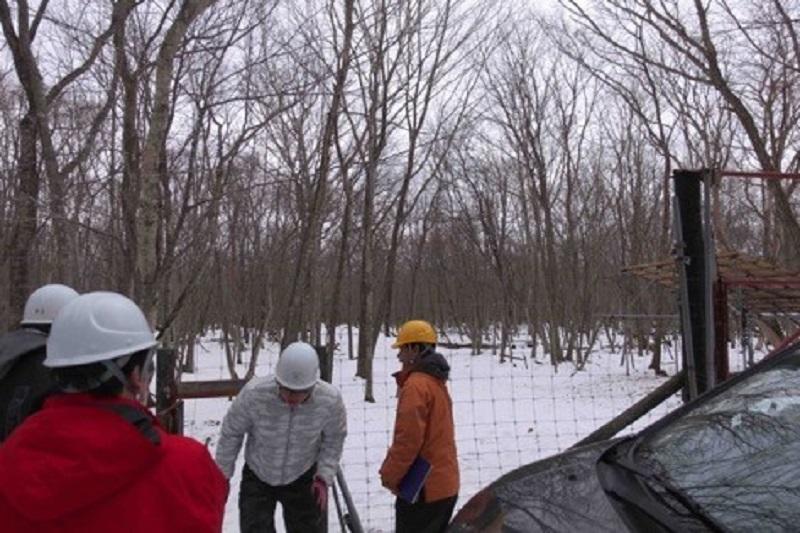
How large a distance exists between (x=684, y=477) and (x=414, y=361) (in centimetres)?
200

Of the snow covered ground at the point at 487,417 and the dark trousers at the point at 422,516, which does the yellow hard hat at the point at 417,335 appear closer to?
the dark trousers at the point at 422,516

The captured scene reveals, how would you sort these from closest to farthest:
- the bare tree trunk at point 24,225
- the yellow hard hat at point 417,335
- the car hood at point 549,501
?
the car hood at point 549,501, the yellow hard hat at point 417,335, the bare tree trunk at point 24,225

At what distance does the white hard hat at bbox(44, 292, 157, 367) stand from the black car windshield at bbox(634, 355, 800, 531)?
160 cm

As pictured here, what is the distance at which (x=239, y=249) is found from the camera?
20.7m

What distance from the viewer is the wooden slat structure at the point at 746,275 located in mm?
4992

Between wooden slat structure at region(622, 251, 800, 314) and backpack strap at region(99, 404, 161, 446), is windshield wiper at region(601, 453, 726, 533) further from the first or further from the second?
wooden slat structure at region(622, 251, 800, 314)

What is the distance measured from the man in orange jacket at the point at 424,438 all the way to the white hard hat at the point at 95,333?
2.37 m

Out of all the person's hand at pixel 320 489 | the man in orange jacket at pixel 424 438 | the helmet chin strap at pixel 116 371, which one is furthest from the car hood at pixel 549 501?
the person's hand at pixel 320 489

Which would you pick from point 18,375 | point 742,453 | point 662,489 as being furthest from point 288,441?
point 742,453

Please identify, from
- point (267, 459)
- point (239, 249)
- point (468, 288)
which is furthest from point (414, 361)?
point (468, 288)

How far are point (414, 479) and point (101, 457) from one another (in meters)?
2.70

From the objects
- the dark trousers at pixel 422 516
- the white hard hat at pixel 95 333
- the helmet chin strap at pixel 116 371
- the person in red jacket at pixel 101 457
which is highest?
the white hard hat at pixel 95 333

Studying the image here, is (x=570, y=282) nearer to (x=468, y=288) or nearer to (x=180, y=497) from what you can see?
(x=468, y=288)

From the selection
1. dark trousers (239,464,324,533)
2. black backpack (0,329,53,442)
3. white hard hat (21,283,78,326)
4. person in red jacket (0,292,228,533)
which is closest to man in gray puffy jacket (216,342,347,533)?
dark trousers (239,464,324,533)
